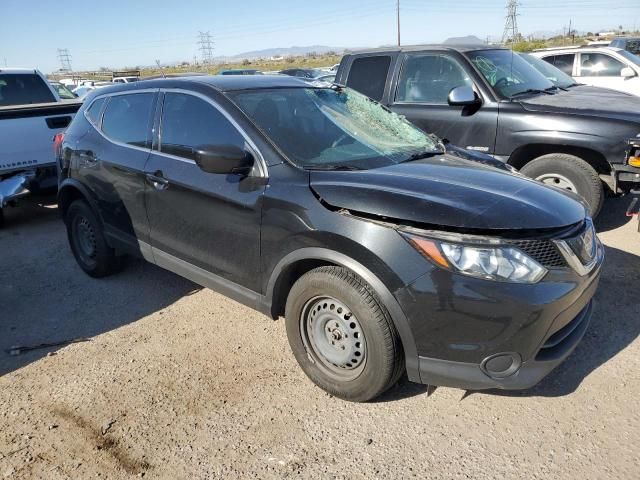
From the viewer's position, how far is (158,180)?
368 centimetres

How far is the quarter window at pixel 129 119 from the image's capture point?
155 inches

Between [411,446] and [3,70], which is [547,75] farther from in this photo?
[3,70]

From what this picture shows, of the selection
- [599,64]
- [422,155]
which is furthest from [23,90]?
[599,64]

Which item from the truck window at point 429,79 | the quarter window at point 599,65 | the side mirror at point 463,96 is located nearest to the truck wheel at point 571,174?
the side mirror at point 463,96

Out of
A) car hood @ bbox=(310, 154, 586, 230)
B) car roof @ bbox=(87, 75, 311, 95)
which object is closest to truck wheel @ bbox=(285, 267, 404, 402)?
car hood @ bbox=(310, 154, 586, 230)

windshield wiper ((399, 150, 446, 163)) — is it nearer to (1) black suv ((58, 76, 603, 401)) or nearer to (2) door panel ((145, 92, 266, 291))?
(1) black suv ((58, 76, 603, 401))

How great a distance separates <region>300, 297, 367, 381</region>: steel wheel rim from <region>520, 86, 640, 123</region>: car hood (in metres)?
3.59

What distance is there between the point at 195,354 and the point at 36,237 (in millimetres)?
3731

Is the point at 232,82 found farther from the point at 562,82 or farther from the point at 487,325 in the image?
the point at 562,82

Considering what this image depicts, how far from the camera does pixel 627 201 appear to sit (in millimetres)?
6367

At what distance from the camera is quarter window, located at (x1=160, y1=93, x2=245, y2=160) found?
330cm

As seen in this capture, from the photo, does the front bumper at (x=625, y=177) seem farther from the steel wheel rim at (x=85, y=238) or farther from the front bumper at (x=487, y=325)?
the steel wheel rim at (x=85, y=238)

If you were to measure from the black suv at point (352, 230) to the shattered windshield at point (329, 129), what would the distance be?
15 mm

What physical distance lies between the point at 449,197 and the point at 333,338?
100 cm
